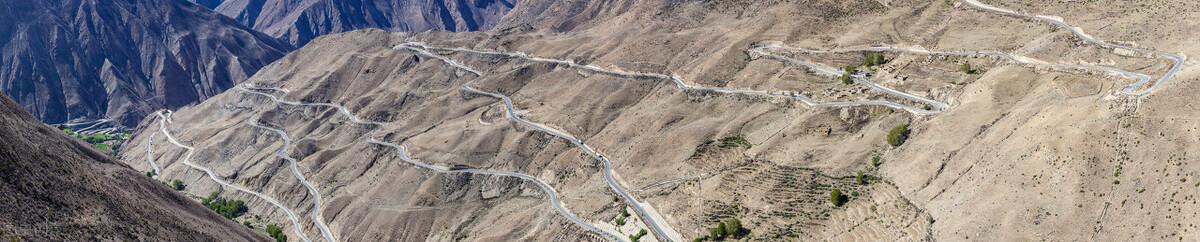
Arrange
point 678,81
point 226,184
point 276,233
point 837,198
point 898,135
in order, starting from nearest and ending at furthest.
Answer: point 837,198
point 898,135
point 276,233
point 678,81
point 226,184

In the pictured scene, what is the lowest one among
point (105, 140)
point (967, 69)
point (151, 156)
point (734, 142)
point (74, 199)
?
point (105, 140)

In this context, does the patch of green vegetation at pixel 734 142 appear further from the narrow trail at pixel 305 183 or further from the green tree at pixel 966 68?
the narrow trail at pixel 305 183

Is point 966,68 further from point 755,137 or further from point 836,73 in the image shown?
point 755,137

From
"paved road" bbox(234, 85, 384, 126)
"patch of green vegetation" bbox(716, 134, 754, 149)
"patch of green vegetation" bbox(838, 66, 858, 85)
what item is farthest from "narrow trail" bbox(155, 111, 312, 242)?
"patch of green vegetation" bbox(838, 66, 858, 85)

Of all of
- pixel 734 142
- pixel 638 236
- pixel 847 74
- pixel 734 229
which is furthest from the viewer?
pixel 847 74

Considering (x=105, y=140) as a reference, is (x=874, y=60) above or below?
above

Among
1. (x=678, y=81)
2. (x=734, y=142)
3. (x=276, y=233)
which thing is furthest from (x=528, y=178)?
(x=276, y=233)

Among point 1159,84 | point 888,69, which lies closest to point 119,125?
point 888,69
